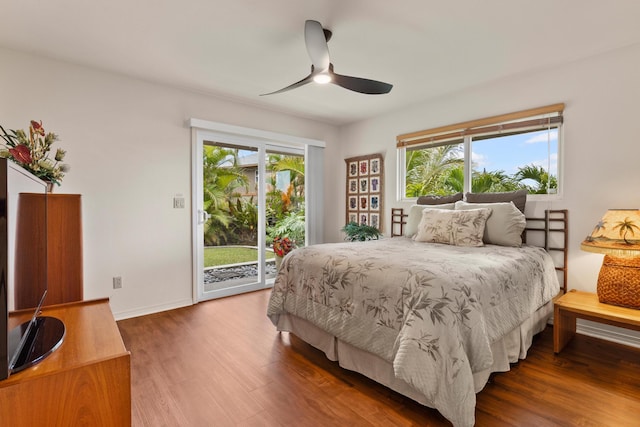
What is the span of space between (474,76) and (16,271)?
3562mm

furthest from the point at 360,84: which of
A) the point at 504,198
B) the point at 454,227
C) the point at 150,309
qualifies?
the point at 150,309

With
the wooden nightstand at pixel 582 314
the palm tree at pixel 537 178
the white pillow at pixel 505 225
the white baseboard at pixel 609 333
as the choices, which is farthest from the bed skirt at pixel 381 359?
the palm tree at pixel 537 178

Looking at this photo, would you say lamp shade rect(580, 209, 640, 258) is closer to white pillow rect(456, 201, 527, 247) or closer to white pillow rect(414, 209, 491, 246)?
white pillow rect(456, 201, 527, 247)

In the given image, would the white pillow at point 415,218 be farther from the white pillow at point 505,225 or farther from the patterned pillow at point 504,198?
the white pillow at point 505,225

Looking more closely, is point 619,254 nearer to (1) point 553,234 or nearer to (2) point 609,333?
(1) point 553,234

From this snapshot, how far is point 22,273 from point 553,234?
3616 mm

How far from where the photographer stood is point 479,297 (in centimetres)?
171

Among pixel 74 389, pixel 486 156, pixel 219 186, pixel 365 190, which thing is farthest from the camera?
pixel 365 190

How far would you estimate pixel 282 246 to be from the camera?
13.6 feet

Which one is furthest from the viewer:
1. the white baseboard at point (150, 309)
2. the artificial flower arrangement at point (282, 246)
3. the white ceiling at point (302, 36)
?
the artificial flower arrangement at point (282, 246)

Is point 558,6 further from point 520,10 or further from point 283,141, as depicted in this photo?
point 283,141

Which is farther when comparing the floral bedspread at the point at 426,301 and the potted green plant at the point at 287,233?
the potted green plant at the point at 287,233

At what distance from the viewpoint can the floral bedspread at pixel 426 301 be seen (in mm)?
1501

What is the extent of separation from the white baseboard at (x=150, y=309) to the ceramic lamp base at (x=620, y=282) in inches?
149
